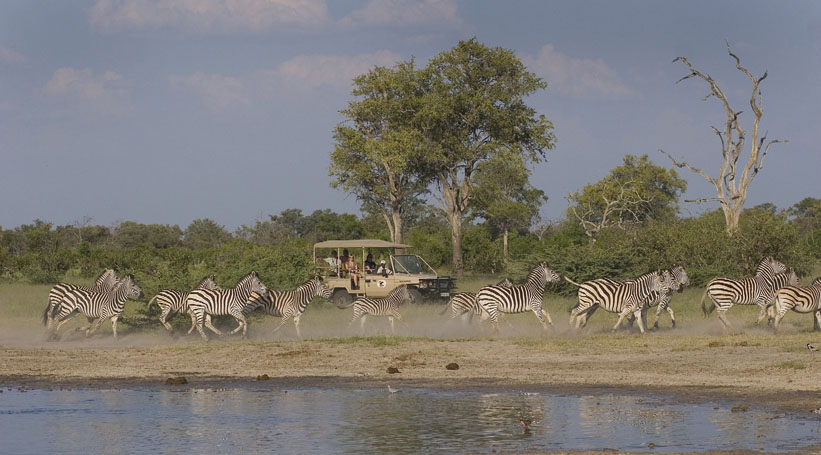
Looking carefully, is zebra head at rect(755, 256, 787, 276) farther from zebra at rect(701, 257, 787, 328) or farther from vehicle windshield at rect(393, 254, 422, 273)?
vehicle windshield at rect(393, 254, 422, 273)

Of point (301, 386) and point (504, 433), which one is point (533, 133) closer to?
point (301, 386)

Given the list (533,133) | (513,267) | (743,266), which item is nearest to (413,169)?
(533,133)

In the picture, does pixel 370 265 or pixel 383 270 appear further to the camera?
pixel 370 265

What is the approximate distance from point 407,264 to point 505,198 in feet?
150

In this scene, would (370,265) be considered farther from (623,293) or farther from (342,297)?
(623,293)

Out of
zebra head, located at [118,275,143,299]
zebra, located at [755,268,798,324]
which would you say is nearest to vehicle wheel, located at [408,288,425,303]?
zebra head, located at [118,275,143,299]

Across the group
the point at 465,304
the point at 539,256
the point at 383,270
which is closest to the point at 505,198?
the point at 539,256

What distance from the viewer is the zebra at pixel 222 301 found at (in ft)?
71.2

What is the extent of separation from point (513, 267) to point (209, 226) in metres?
69.1

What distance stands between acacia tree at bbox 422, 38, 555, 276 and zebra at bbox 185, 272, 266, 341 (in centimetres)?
2615

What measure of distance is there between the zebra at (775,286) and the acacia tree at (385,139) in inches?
1046

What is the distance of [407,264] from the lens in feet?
A: 100

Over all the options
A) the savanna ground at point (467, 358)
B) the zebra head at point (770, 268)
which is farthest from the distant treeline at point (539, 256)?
the zebra head at point (770, 268)

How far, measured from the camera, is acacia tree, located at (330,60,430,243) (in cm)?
4906
